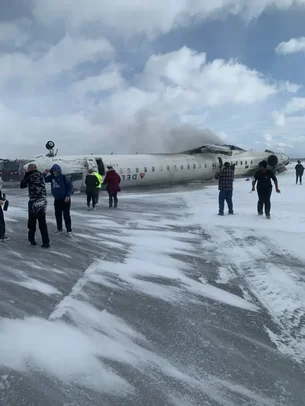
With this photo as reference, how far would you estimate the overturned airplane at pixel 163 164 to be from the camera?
66.6ft

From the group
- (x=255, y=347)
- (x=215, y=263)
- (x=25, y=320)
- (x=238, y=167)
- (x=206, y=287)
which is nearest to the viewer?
(x=255, y=347)

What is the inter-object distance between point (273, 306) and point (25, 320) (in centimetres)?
299

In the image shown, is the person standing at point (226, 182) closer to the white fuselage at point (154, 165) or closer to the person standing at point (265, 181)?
the person standing at point (265, 181)

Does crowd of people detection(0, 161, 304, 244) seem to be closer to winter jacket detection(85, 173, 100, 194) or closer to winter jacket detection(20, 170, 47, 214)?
winter jacket detection(20, 170, 47, 214)

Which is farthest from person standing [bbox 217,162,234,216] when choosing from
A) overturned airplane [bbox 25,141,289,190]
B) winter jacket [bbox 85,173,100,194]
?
overturned airplane [bbox 25,141,289,190]

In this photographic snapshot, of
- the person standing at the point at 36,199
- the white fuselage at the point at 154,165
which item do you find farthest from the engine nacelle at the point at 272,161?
the person standing at the point at 36,199

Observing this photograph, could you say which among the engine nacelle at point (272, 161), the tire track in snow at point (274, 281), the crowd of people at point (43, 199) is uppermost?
the engine nacelle at point (272, 161)

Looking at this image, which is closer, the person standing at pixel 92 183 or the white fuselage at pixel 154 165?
the person standing at pixel 92 183

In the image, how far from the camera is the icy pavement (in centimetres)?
278

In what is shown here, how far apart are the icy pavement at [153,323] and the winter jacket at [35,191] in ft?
2.73

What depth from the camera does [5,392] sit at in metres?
2.64

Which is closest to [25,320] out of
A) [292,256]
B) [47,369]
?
[47,369]

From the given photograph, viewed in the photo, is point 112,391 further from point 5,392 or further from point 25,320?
point 25,320

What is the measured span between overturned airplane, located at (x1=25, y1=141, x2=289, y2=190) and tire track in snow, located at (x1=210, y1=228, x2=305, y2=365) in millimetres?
13693
